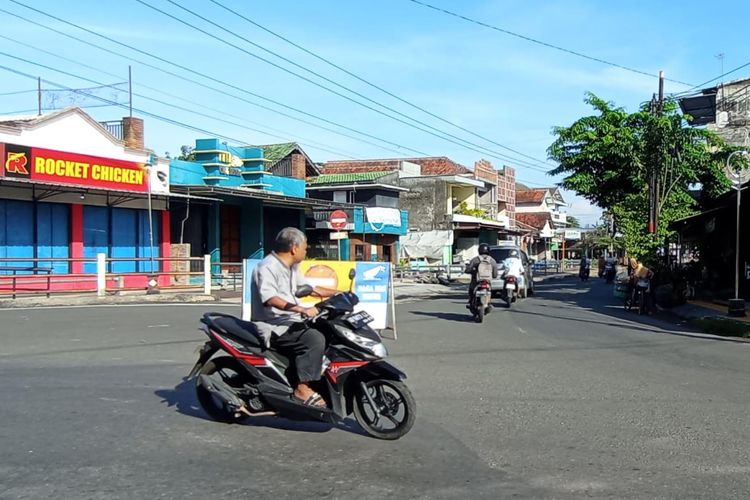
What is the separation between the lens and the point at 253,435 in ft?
21.2

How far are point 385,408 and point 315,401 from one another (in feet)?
1.93

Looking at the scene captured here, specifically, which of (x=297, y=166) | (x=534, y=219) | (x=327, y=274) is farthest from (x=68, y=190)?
(x=534, y=219)

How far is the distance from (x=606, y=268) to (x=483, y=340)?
29.5m

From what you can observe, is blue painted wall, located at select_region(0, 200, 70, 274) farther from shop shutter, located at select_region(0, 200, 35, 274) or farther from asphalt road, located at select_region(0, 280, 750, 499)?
asphalt road, located at select_region(0, 280, 750, 499)

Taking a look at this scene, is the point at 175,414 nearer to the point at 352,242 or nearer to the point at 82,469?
the point at 82,469

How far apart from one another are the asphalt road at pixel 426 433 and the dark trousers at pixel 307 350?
1.94ft

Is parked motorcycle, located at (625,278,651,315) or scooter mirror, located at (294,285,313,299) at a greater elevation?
scooter mirror, located at (294,285,313,299)

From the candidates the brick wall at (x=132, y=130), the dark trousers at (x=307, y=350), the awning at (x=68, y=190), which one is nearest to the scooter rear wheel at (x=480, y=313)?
→ the dark trousers at (x=307, y=350)

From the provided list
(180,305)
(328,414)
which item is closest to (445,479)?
(328,414)

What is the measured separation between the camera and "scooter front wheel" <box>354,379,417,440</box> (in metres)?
6.20

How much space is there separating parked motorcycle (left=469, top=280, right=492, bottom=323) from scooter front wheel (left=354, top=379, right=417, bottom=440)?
10208 mm

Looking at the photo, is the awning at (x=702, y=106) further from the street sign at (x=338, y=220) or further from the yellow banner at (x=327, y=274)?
the yellow banner at (x=327, y=274)

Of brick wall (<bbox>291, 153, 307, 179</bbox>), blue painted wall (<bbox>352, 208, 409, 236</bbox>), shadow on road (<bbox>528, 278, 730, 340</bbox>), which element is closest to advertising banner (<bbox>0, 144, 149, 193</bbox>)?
brick wall (<bbox>291, 153, 307, 179</bbox>)

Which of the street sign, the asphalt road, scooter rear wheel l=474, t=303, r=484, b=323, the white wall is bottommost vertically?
the asphalt road
